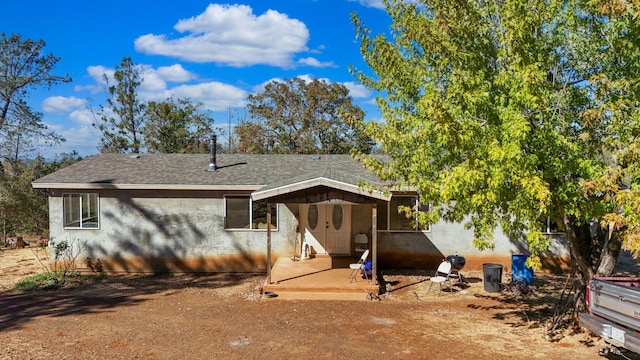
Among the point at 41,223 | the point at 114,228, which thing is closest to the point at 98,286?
the point at 114,228

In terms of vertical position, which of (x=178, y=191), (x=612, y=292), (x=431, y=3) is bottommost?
(x=612, y=292)

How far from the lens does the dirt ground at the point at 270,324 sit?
7.81 metres

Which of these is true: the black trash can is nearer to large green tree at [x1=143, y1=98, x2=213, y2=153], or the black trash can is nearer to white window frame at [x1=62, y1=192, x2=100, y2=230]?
white window frame at [x1=62, y1=192, x2=100, y2=230]

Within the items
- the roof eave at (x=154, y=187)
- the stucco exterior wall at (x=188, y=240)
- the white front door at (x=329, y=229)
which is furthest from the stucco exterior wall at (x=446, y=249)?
the roof eave at (x=154, y=187)

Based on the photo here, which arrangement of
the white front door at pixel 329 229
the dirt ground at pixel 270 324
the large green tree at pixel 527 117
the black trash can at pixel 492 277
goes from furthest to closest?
the white front door at pixel 329 229, the black trash can at pixel 492 277, the dirt ground at pixel 270 324, the large green tree at pixel 527 117

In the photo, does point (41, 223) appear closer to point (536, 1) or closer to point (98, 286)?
point (98, 286)

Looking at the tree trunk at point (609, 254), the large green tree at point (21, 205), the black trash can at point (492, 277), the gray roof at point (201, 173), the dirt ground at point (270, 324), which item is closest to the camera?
the dirt ground at point (270, 324)

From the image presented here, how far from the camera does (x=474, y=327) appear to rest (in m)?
9.21

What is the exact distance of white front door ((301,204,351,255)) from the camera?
1527cm

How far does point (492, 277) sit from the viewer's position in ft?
39.1

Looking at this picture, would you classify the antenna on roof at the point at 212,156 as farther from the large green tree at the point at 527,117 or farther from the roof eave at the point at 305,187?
the large green tree at the point at 527,117

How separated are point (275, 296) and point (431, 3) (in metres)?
7.68

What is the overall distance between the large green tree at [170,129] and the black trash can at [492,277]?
25.3 metres

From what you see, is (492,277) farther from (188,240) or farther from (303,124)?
(303,124)
